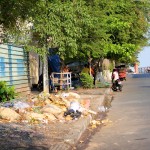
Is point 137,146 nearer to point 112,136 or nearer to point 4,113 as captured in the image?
point 112,136

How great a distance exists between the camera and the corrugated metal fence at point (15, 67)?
781 inches

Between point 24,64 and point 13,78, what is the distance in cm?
259

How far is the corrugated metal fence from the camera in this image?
1983cm

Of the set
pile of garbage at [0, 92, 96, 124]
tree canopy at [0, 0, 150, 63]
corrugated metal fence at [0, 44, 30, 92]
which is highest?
tree canopy at [0, 0, 150, 63]

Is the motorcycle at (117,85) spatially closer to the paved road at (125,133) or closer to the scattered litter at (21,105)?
the paved road at (125,133)

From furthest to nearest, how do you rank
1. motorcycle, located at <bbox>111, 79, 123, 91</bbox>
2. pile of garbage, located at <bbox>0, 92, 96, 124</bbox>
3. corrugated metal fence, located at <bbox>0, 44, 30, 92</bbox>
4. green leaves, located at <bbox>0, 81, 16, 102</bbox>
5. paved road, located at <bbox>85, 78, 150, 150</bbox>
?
motorcycle, located at <bbox>111, 79, 123, 91</bbox> → corrugated metal fence, located at <bbox>0, 44, 30, 92</bbox> → green leaves, located at <bbox>0, 81, 16, 102</bbox> → pile of garbage, located at <bbox>0, 92, 96, 124</bbox> → paved road, located at <bbox>85, 78, 150, 150</bbox>

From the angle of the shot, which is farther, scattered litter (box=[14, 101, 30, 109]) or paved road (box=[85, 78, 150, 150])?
scattered litter (box=[14, 101, 30, 109])

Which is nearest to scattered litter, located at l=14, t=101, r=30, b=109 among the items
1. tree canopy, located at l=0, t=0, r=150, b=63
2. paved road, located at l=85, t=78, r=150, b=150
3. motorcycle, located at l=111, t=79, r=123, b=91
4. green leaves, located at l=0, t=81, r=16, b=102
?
tree canopy, located at l=0, t=0, r=150, b=63

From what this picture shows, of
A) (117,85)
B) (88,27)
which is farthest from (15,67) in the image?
(117,85)

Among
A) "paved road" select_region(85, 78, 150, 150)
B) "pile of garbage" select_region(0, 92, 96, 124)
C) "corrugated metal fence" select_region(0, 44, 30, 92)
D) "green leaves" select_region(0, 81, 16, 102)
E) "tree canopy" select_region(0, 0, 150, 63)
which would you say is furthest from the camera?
"corrugated metal fence" select_region(0, 44, 30, 92)

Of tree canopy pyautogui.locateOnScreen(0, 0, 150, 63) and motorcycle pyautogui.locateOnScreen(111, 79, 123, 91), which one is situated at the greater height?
tree canopy pyautogui.locateOnScreen(0, 0, 150, 63)

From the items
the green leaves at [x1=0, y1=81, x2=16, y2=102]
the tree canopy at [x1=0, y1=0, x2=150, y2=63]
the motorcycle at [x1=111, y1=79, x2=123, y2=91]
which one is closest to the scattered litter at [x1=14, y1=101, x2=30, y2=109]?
the tree canopy at [x1=0, y1=0, x2=150, y2=63]

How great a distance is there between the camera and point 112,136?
10.3m

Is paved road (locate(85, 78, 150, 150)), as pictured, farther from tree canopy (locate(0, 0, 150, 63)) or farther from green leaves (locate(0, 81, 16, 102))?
green leaves (locate(0, 81, 16, 102))
